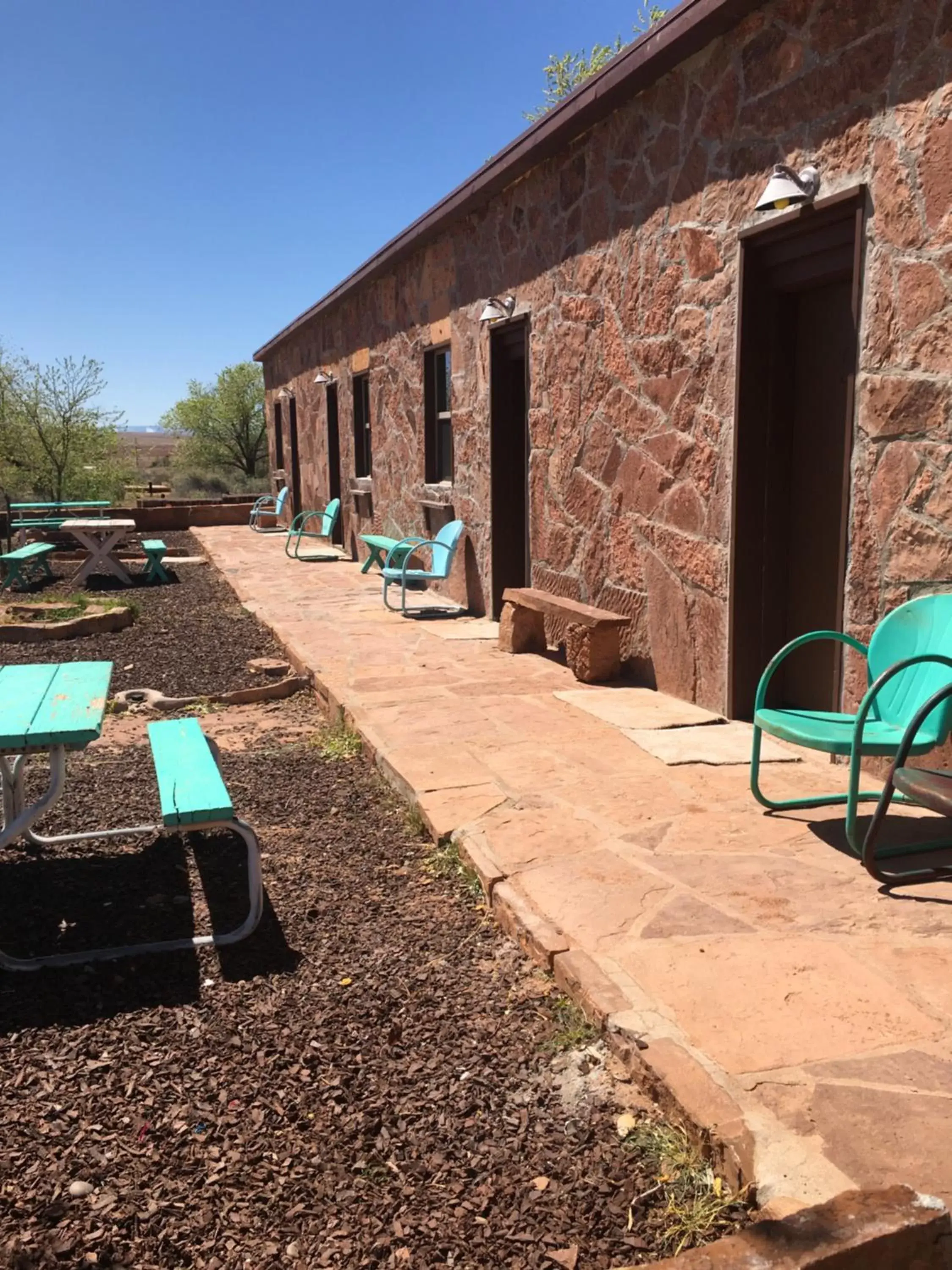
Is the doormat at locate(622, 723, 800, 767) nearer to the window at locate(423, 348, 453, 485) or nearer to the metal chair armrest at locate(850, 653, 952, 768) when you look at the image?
the metal chair armrest at locate(850, 653, 952, 768)

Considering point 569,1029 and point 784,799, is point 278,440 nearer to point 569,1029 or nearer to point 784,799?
point 784,799

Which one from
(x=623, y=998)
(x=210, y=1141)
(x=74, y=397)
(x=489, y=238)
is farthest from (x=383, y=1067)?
(x=74, y=397)

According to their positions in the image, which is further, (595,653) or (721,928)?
(595,653)

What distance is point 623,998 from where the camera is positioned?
7.92 ft

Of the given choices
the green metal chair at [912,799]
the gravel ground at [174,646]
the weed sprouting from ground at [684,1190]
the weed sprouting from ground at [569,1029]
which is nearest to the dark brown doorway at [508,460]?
the gravel ground at [174,646]

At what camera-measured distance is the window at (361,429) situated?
12.8 m

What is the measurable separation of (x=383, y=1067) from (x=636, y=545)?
3.89m

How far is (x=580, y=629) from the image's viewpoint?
233 inches

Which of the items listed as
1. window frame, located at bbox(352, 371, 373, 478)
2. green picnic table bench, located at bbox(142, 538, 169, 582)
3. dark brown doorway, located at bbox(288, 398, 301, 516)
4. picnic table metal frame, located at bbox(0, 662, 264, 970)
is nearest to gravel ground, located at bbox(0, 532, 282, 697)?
green picnic table bench, located at bbox(142, 538, 169, 582)

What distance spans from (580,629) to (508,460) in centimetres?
253

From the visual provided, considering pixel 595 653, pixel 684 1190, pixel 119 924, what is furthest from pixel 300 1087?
pixel 595 653

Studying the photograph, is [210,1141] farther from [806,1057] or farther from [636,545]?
[636,545]

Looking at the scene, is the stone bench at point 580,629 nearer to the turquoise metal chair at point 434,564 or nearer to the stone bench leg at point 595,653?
the stone bench leg at point 595,653

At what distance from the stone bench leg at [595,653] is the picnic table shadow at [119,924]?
2.59m
